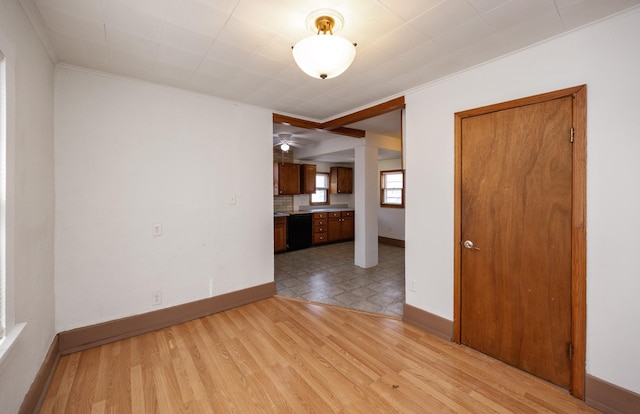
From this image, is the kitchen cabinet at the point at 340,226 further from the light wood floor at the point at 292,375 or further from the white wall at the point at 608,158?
the white wall at the point at 608,158

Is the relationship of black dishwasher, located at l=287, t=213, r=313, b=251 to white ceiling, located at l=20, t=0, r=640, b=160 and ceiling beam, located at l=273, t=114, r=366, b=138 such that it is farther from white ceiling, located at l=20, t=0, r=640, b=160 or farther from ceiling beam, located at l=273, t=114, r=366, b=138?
white ceiling, located at l=20, t=0, r=640, b=160

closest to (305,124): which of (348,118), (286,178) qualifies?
(348,118)

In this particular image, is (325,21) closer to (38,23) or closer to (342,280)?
(38,23)

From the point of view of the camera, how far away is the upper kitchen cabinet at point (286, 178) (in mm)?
6273

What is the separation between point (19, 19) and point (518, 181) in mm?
3417

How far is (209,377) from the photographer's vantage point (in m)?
1.96

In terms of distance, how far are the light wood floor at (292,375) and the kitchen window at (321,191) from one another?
16.4ft

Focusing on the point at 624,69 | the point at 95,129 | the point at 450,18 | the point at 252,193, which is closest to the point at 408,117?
the point at 450,18

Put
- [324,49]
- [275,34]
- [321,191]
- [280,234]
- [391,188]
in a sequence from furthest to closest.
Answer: [321,191], [391,188], [280,234], [275,34], [324,49]

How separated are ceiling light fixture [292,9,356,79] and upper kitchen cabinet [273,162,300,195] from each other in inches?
186

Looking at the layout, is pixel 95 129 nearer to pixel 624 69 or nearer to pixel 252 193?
pixel 252 193

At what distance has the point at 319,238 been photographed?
22.2 feet

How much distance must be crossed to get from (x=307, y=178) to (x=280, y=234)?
171 centimetres

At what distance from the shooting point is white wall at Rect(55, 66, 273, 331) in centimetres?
227
